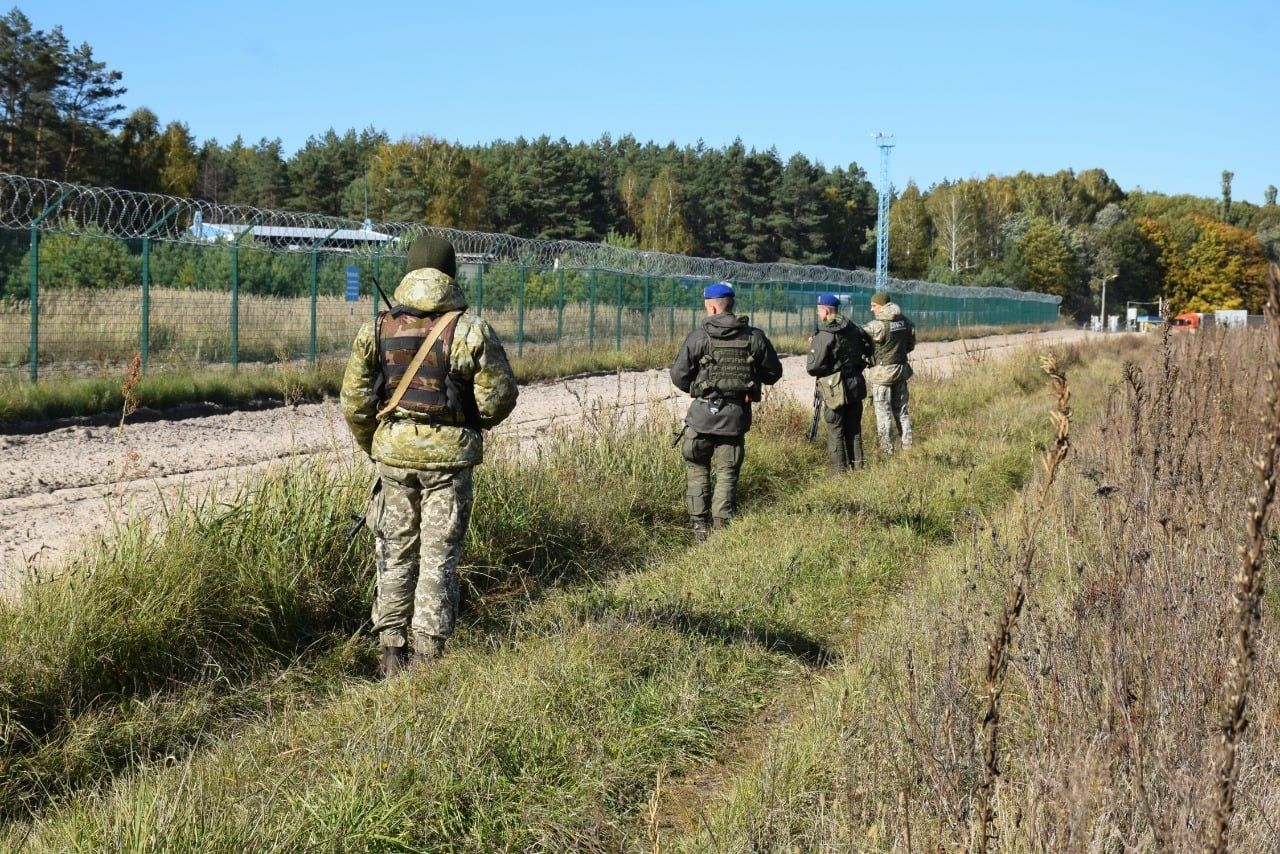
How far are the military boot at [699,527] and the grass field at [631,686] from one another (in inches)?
18.6

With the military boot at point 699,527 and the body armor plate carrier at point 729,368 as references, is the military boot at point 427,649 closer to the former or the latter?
the military boot at point 699,527

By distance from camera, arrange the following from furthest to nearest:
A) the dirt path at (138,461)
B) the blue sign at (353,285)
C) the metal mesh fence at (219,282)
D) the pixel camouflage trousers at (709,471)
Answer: the blue sign at (353,285)
the metal mesh fence at (219,282)
the pixel camouflage trousers at (709,471)
the dirt path at (138,461)

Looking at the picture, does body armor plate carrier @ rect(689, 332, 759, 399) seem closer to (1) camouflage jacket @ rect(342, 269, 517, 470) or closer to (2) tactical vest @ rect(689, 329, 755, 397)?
(2) tactical vest @ rect(689, 329, 755, 397)

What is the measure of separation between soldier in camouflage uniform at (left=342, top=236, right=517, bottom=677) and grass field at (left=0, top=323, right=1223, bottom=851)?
31cm

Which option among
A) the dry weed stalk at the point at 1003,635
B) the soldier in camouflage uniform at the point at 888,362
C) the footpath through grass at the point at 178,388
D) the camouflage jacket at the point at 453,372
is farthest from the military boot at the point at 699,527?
the dry weed stalk at the point at 1003,635

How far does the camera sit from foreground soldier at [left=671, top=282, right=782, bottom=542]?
830 cm

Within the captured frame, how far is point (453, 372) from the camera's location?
5156mm

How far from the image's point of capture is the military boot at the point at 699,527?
326 inches

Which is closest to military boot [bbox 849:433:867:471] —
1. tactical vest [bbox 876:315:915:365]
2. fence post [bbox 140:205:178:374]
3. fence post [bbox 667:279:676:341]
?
tactical vest [bbox 876:315:915:365]

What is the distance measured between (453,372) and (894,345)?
23.9 feet

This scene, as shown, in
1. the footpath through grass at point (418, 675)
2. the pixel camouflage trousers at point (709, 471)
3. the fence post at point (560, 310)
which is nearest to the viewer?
the footpath through grass at point (418, 675)

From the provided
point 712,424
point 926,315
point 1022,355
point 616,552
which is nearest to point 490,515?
point 616,552

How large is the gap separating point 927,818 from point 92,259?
16.0 metres

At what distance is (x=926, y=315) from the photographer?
52.4 metres
